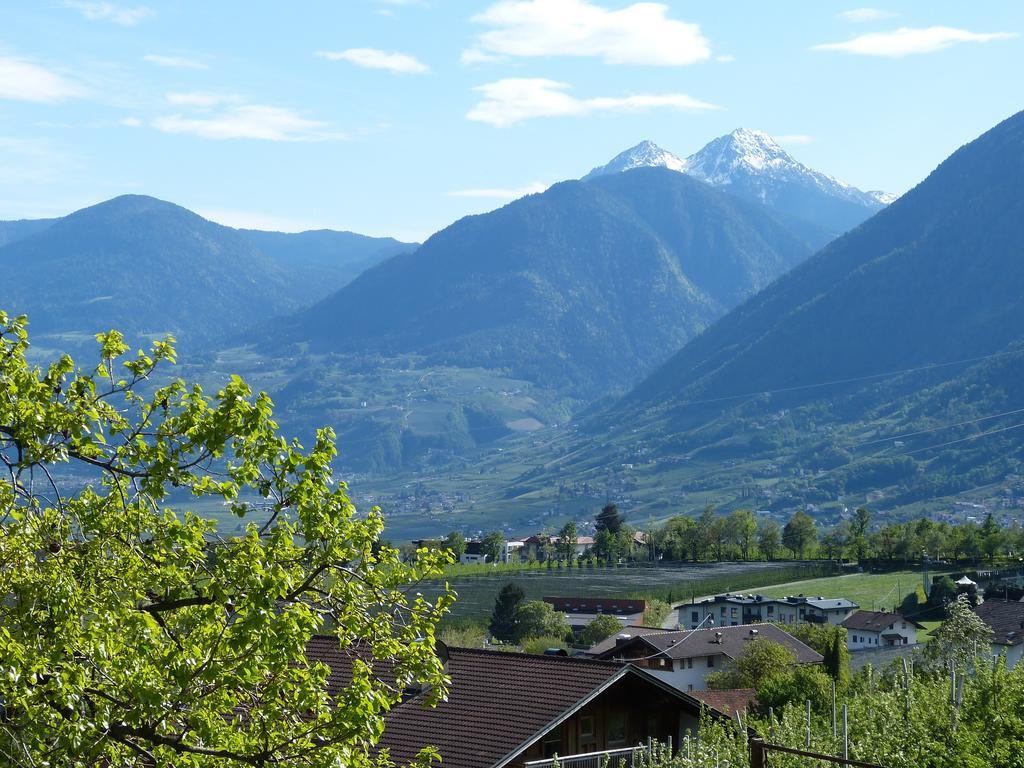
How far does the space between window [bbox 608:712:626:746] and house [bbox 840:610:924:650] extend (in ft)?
327

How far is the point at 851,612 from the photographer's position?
515 feet

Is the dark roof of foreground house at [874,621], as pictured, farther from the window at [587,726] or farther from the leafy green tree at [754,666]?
the window at [587,726]

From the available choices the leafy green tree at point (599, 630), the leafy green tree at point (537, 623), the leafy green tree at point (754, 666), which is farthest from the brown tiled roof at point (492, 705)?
the leafy green tree at point (537, 623)

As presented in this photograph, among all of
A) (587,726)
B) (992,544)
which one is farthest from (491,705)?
(992,544)

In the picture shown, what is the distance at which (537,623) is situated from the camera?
5487 inches

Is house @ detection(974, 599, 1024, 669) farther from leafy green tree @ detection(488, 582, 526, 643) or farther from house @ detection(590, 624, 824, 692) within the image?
leafy green tree @ detection(488, 582, 526, 643)

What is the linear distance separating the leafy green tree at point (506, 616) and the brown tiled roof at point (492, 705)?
102m

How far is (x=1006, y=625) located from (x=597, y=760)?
85.5m

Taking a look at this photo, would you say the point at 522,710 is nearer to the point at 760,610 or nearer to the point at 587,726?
the point at 587,726

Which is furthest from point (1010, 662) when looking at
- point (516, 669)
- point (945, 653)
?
point (516, 669)

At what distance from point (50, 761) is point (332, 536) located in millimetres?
3719

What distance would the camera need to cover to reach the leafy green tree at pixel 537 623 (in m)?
138

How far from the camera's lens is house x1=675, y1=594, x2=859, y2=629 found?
154750mm

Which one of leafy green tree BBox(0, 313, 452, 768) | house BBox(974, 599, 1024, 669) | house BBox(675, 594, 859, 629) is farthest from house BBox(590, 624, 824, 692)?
leafy green tree BBox(0, 313, 452, 768)
